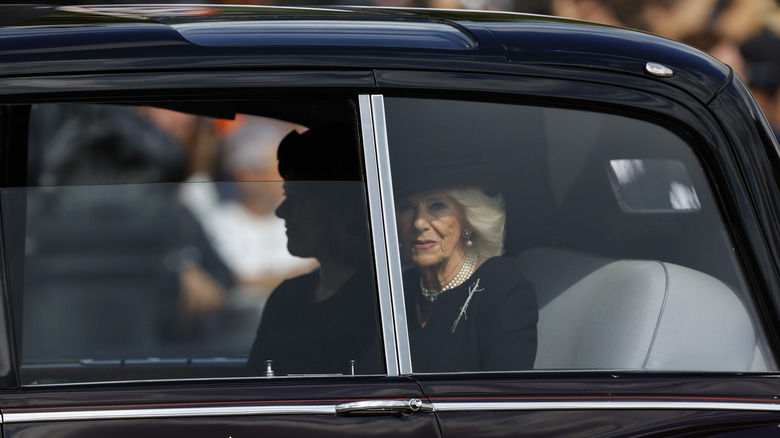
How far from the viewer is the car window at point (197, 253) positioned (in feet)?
6.71

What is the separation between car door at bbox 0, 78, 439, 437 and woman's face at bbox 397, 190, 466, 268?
0.09 meters

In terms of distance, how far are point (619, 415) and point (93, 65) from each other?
1.20m

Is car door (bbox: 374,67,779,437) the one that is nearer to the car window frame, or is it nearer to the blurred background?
the car window frame

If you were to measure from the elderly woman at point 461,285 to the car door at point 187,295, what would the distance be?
3.8 inches

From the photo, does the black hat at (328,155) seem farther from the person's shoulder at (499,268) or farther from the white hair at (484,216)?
the person's shoulder at (499,268)

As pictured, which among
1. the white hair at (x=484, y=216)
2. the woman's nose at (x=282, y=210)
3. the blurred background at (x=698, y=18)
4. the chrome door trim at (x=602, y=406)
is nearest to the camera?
the chrome door trim at (x=602, y=406)

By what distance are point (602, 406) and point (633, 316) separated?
338 millimetres

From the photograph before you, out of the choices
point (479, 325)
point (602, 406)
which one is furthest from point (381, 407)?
point (602, 406)

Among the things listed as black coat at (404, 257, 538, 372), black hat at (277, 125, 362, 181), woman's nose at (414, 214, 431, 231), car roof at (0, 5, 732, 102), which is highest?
car roof at (0, 5, 732, 102)

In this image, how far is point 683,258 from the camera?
86.5 inches

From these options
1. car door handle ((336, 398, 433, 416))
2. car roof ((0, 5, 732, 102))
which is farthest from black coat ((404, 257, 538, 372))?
car roof ((0, 5, 732, 102))

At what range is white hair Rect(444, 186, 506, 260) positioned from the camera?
215 cm

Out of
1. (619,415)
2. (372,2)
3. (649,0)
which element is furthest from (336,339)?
(649,0)

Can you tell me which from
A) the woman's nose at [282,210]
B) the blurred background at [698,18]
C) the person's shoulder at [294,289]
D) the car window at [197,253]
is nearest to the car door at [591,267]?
the car window at [197,253]
